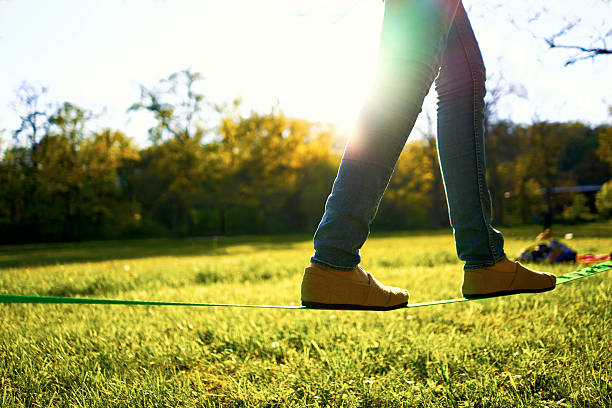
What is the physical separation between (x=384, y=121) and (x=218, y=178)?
31.5m

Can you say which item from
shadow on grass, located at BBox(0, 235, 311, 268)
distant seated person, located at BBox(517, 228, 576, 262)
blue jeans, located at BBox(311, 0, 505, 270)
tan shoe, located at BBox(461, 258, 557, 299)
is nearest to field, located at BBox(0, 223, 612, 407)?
tan shoe, located at BBox(461, 258, 557, 299)

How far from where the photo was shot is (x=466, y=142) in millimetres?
1692

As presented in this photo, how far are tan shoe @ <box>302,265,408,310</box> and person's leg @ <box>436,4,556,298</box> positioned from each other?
0.46 meters

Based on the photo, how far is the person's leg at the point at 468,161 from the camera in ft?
5.55

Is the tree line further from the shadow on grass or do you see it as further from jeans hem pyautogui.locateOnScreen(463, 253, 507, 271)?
jeans hem pyautogui.locateOnScreen(463, 253, 507, 271)

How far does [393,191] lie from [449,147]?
129 ft

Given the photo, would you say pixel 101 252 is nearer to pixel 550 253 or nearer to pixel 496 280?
pixel 550 253

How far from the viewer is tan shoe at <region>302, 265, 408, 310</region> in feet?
4.86

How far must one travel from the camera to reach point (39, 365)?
2.34m

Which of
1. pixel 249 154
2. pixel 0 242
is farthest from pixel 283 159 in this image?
pixel 0 242

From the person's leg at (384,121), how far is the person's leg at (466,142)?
0.28m

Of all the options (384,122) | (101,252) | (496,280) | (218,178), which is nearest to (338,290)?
(384,122)

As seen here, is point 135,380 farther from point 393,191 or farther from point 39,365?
point 393,191

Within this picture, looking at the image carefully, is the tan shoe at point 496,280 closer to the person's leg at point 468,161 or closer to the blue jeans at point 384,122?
the person's leg at point 468,161
